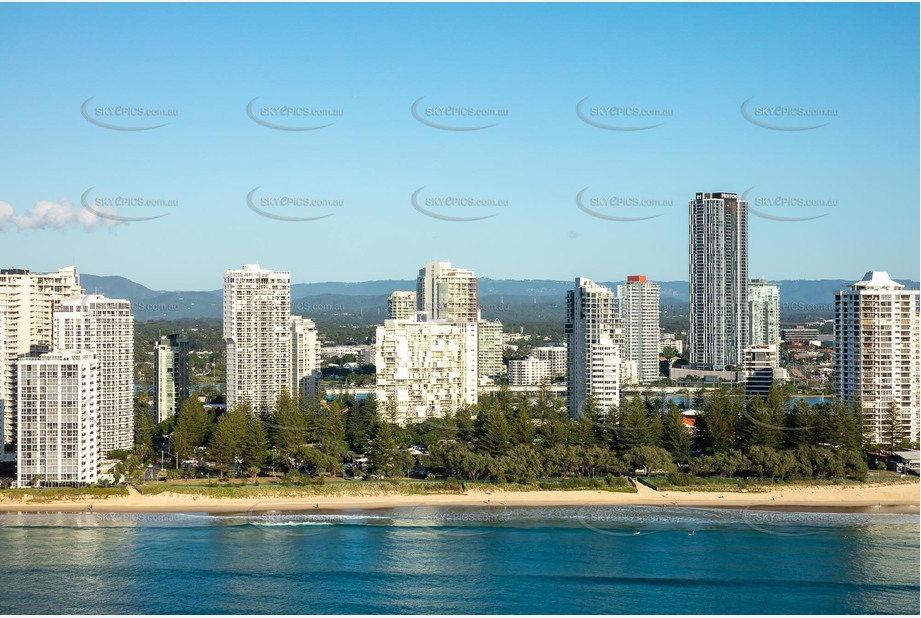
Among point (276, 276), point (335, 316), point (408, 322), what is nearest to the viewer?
point (408, 322)

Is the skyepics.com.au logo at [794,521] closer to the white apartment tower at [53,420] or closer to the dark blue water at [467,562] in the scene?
the dark blue water at [467,562]

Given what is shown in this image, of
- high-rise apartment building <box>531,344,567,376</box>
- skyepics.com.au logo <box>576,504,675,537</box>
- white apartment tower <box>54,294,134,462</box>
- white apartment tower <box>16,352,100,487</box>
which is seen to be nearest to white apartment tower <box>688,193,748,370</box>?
high-rise apartment building <box>531,344,567,376</box>

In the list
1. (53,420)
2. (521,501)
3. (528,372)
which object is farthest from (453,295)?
(53,420)

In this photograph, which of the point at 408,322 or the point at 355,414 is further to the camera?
the point at 408,322

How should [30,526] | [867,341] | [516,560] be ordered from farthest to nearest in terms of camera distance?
[867,341], [30,526], [516,560]

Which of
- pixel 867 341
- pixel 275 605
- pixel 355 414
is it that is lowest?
pixel 275 605

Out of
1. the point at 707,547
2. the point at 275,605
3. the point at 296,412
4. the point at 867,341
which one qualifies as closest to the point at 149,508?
the point at 296,412

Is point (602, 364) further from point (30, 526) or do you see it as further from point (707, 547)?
point (30, 526)

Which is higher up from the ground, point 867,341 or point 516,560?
point 867,341
